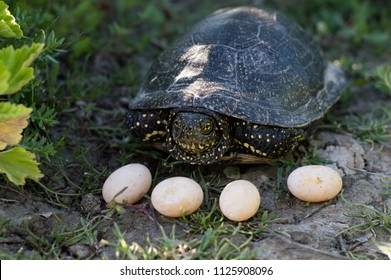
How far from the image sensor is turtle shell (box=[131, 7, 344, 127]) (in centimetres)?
269

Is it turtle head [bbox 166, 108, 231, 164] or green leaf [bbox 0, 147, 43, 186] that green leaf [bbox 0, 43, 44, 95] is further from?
Answer: turtle head [bbox 166, 108, 231, 164]

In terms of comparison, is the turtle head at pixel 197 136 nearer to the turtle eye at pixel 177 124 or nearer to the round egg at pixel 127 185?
the turtle eye at pixel 177 124

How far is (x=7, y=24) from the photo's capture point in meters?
2.43

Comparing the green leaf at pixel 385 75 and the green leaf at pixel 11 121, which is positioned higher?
the green leaf at pixel 11 121

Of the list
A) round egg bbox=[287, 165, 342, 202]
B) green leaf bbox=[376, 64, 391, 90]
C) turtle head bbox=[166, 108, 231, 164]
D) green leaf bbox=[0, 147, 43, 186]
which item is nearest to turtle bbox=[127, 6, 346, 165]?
turtle head bbox=[166, 108, 231, 164]

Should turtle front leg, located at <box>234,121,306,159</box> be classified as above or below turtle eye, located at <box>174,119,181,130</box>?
below

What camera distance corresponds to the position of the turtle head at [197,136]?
2.62 m

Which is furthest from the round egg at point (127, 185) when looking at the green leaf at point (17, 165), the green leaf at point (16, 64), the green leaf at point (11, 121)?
the green leaf at point (16, 64)

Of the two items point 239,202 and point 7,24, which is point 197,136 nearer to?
point 239,202

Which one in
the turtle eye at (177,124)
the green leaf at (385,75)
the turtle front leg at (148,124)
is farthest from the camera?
the green leaf at (385,75)

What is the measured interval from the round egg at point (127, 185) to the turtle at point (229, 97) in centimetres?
27

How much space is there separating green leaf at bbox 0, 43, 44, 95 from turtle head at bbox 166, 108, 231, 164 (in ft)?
2.59

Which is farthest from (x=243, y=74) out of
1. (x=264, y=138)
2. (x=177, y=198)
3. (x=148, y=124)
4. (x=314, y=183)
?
(x=177, y=198)
